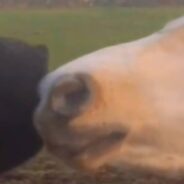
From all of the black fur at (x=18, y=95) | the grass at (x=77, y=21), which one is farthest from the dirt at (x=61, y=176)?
the grass at (x=77, y=21)

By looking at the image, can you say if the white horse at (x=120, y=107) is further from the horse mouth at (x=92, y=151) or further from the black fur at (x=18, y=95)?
the black fur at (x=18, y=95)

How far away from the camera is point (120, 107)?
0.83 metres

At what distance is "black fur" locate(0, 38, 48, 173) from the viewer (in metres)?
0.97

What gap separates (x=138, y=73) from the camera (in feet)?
2.85

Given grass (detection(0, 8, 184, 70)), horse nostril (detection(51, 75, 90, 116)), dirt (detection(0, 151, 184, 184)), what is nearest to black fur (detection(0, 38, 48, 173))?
dirt (detection(0, 151, 184, 184))

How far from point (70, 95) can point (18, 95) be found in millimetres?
175

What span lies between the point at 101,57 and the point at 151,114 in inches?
3.1

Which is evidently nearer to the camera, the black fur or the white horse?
the white horse

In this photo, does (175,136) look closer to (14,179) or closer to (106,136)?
(106,136)

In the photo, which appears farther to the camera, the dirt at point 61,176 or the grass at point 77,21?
the grass at point 77,21

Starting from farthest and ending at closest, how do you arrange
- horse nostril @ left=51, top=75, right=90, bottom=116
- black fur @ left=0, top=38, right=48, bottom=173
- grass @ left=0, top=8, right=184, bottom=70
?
grass @ left=0, top=8, right=184, bottom=70 → black fur @ left=0, top=38, right=48, bottom=173 → horse nostril @ left=51, top=75, right=90, bottom=116

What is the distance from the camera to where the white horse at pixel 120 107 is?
810mm

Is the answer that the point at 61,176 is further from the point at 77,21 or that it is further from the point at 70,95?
the point at 77,21

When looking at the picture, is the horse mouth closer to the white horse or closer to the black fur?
the white horse
